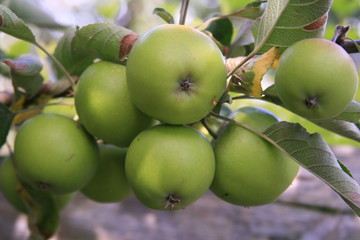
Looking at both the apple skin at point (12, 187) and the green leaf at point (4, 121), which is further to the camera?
the apple skin at point (12, 187)

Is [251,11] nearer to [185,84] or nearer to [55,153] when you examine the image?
[185,84]

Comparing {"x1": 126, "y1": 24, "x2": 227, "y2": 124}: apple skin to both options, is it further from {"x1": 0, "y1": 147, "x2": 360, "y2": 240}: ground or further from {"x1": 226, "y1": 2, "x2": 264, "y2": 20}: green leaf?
{"x1": 0, "y1": 147, "x2": 360, "y2": 240}: ground

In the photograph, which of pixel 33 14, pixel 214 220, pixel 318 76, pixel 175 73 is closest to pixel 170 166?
pixel 175 73

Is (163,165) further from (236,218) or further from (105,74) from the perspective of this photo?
(236,218)

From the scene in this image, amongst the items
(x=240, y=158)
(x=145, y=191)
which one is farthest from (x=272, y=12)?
(x=145, y=191)

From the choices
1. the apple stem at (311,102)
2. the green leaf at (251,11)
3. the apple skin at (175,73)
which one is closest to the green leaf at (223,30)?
the green leaf at (251,11)

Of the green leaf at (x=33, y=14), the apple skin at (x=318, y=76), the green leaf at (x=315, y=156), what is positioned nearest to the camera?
the apple skin at (x=318, y=76)

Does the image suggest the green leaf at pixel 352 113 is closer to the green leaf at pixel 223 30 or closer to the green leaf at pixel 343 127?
the green leaf at pixel 343 127
